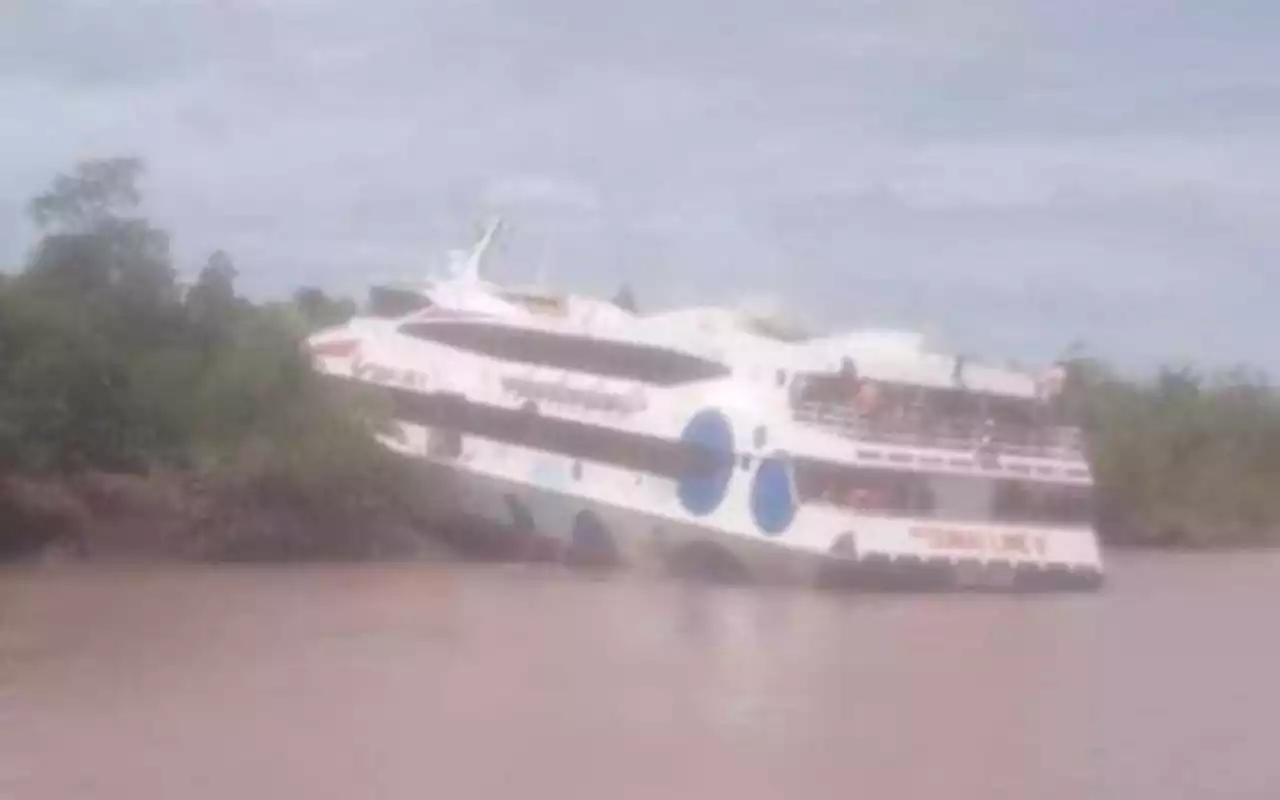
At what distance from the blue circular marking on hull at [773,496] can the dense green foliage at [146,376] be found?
447cm

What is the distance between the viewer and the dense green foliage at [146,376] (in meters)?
21.8

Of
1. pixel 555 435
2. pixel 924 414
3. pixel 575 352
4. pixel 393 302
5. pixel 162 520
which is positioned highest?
pixel 393 302

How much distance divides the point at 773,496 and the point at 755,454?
0.45 m

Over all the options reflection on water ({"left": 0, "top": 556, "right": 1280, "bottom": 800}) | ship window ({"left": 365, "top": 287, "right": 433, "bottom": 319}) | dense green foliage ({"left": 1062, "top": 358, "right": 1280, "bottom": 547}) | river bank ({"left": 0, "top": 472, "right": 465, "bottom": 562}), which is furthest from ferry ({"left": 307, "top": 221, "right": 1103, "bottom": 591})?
dense green foliage ({"left": 1062, "top": 358, "right": 1280, "bottom": 547})

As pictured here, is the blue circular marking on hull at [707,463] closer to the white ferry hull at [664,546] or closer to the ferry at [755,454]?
the ferry at [755,454]

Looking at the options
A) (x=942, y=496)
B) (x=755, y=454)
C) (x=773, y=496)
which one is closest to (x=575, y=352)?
(x=755, y=454)

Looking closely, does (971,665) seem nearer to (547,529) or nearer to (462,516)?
(547,529)

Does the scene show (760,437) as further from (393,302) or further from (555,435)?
(393,302)

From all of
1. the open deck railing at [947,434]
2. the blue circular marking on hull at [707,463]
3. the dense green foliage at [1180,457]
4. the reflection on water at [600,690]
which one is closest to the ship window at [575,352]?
the blue circular marking on hull at [707,463]

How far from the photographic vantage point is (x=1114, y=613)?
2105cm

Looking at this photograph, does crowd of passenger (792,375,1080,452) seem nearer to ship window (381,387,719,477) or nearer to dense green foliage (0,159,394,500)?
ship window (381,387,719,477)

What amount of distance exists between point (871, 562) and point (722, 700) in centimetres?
550

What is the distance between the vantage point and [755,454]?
20.4 metres

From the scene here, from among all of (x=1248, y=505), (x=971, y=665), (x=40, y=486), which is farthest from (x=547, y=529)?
(x=1248, y=505)
